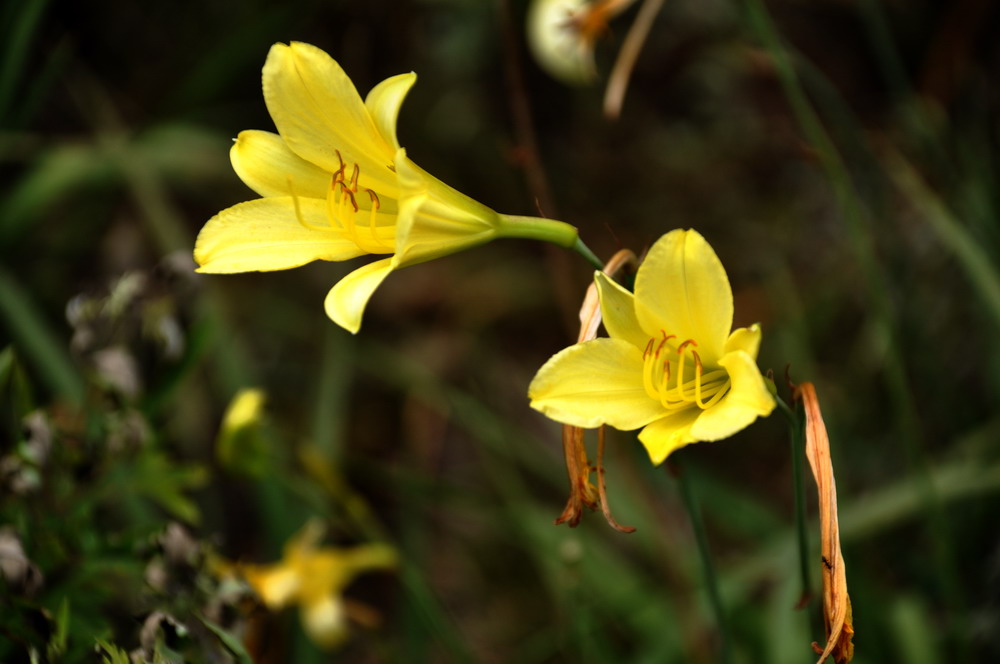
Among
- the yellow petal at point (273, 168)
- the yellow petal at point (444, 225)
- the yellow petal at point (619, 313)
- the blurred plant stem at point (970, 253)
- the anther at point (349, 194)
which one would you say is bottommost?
the blurred plant stem at point (970, 253)

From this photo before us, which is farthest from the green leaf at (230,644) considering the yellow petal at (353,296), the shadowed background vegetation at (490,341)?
the yellow petal at (353,296)

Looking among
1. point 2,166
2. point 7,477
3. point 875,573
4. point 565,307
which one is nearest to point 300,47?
point 7,477

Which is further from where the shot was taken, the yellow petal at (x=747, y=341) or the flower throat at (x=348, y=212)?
the flower throat at (x=348, y=212)

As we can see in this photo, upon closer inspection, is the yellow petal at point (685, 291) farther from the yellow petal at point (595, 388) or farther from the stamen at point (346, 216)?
the stamen at point (346, 216)

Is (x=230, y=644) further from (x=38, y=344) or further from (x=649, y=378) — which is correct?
(x=38, y=344)

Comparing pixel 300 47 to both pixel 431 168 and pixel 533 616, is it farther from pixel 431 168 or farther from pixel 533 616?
pixel 431 168

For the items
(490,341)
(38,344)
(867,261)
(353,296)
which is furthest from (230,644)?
(490,341)

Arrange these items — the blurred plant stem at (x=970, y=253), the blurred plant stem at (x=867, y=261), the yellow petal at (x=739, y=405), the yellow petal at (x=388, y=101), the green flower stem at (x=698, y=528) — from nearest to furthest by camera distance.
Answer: the yellow petal at (x=739, y=405)
the yellow petal at (x=388, y=101)
the green flower stem at (x=698, y=528)
the blurred plant stem at (x=867, y=261)
the blurred plant stem at (x=970, y=253)
